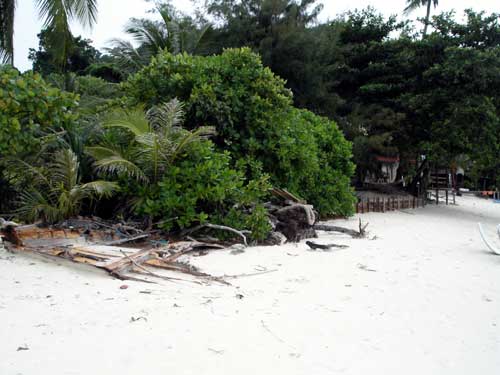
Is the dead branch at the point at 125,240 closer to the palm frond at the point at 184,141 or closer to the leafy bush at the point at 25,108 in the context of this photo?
the palm frond at the point at 184,141

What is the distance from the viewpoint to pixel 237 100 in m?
7.80

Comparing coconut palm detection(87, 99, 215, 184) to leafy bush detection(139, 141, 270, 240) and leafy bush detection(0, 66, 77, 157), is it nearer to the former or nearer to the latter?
leafy bush detection(139, 141, 270, 240)

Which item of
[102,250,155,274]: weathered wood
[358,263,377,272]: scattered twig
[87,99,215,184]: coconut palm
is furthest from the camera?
[87,99,215,184]: coconut palm

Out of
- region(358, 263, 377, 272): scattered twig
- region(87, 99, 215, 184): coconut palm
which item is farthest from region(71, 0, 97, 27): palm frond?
region(358, 263, 377, 272): scattered twig

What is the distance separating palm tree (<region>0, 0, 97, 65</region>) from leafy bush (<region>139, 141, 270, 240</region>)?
547 cm

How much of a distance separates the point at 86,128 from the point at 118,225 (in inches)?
81.1

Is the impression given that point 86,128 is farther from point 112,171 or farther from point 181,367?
point 181,367

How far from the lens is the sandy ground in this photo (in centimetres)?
256

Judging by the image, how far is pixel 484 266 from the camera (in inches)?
226

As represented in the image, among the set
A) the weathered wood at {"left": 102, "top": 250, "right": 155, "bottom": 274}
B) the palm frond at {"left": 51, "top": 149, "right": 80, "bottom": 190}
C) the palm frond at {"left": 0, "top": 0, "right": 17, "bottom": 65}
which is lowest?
the weathered wood at {"left": 102, "top": 250, "right": 155, "bottom": 274}

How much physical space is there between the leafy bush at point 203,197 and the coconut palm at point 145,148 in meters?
0.18

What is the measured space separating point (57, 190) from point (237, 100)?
3.45 m

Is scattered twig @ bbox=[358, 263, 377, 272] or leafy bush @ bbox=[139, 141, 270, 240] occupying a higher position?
leafy bush @ bbox=[139, 141, 270, 240]

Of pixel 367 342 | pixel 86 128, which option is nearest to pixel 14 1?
pixel 86 128
